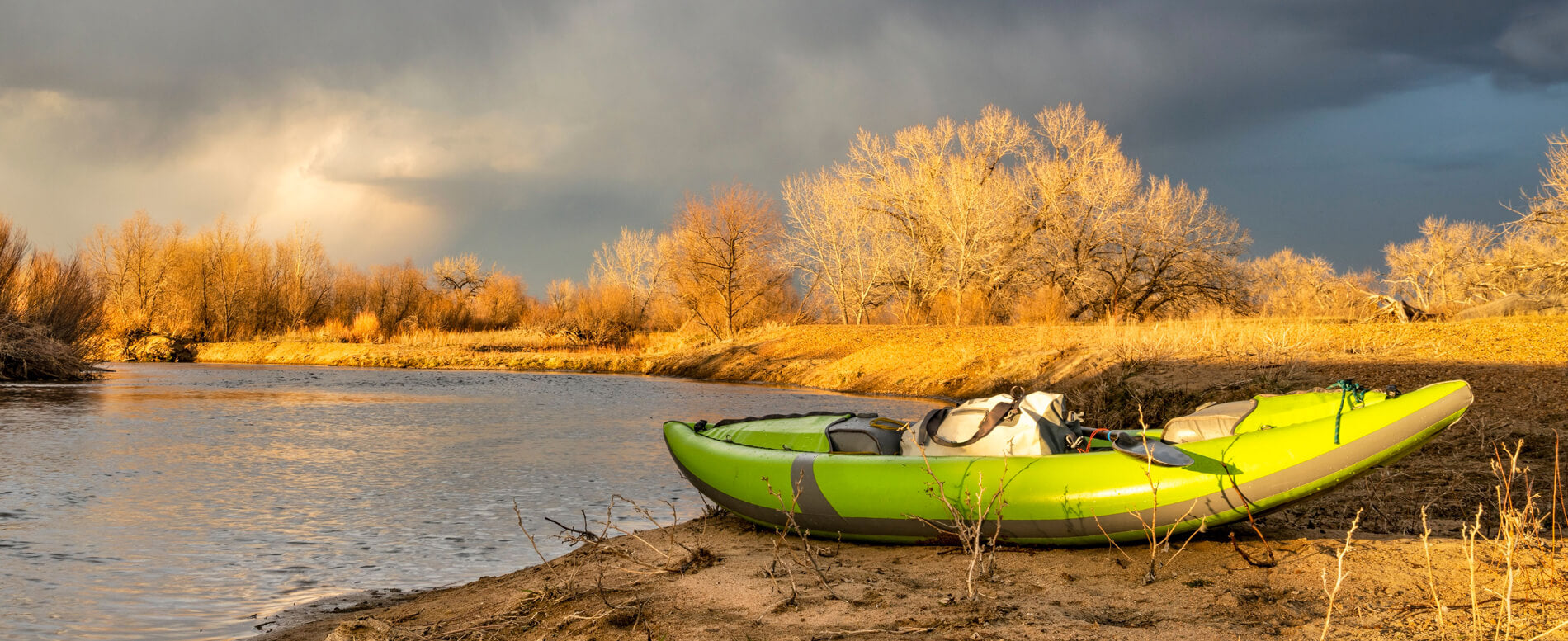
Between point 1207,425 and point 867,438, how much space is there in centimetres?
198

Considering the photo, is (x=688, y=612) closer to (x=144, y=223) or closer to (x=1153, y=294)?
(x=1153, y=294)

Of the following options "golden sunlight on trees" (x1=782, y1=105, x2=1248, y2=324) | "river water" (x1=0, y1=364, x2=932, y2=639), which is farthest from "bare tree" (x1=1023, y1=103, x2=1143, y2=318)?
"river water" (x1=0, y1=364, x2=932, y2=639)

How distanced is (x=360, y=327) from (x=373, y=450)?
3127 cm

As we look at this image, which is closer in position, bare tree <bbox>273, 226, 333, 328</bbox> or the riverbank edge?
the riverbank edge

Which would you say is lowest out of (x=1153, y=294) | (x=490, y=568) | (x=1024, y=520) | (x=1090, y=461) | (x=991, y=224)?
(x=490, y=568)

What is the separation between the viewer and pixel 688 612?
3865 mm

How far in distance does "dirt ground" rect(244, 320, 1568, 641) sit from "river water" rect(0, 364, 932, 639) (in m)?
0.78

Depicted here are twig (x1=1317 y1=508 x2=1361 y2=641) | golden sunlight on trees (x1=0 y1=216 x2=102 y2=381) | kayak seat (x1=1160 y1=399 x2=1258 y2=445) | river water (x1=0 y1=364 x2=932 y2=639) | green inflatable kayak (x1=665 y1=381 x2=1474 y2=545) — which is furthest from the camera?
golden sunlight on trees (x1=0 y1=216 x2=102 y2=381)

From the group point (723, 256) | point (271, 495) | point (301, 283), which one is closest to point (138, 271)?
point (301, 283)

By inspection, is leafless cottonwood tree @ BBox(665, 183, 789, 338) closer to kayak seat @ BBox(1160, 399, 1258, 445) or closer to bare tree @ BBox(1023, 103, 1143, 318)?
bare tree @ BBox(1023, 103, 1143, 318)

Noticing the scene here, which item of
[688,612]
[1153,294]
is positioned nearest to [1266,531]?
[688,612]

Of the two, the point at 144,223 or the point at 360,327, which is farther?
the point at 144,223

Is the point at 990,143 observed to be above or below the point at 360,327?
above

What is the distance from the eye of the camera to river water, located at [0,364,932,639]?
15.9 feet
